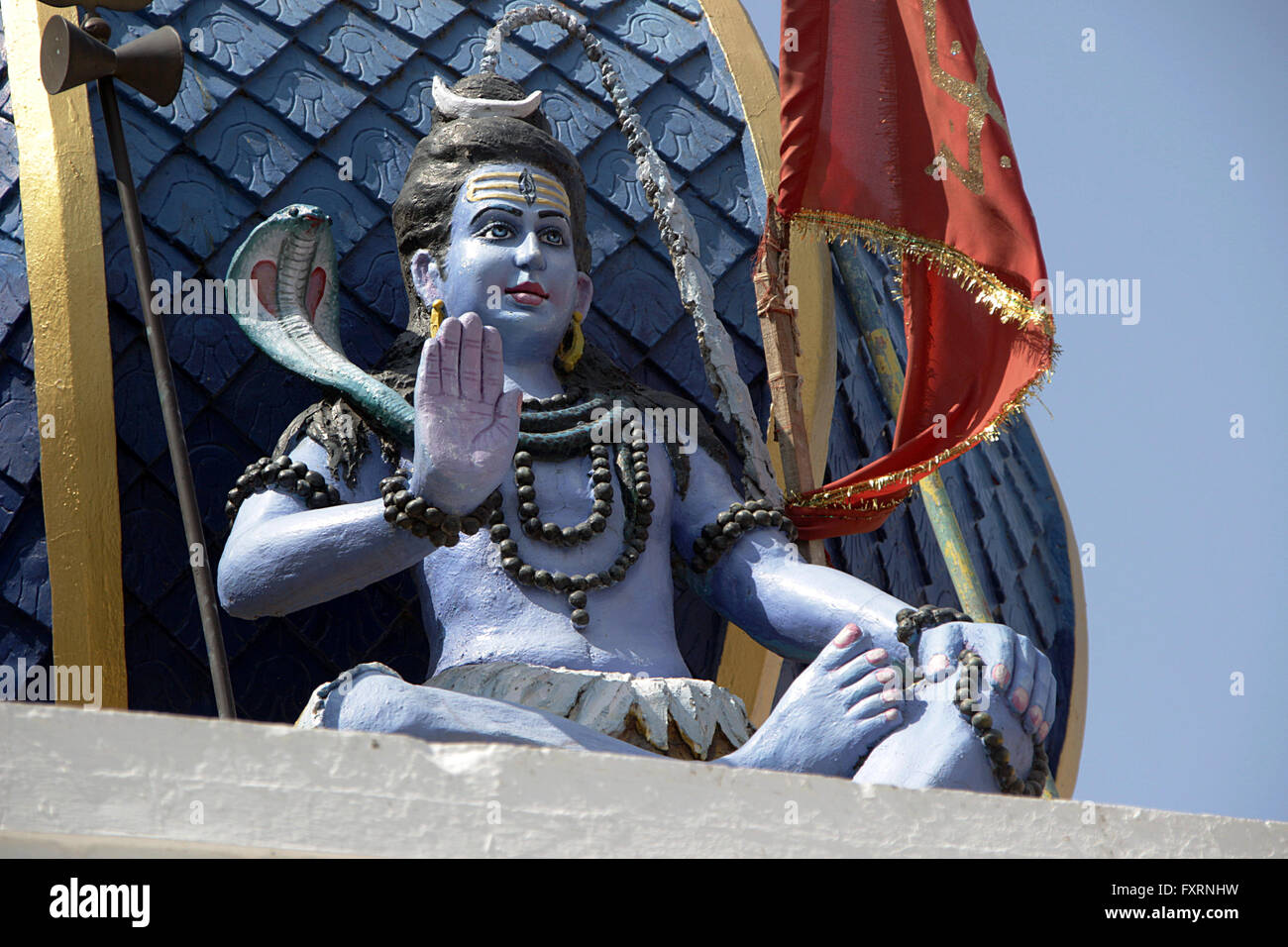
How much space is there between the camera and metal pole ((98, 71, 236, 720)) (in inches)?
220

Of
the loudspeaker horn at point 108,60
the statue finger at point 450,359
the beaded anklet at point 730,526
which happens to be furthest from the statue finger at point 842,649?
the loudspeaker horn at point 108,60

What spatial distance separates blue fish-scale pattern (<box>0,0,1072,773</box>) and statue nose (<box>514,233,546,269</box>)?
102 cm

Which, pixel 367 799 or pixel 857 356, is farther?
pixel 857 356

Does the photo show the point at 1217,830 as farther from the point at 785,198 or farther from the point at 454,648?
the point at 785,198

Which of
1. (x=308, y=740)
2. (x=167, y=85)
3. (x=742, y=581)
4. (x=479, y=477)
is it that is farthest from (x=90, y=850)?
(x=167, y=85)

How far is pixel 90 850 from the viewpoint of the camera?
3.41 meters

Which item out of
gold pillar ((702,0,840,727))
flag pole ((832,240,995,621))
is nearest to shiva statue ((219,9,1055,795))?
gold pillar ((702,0,840,727))

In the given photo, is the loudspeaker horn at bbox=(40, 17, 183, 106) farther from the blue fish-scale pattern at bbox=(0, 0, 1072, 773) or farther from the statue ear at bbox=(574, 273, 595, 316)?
the statue ear at bbox=(574, 273, 595, 316)

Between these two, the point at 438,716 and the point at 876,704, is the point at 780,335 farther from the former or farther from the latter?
the point at 438,716

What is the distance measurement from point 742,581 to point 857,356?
6.75ft

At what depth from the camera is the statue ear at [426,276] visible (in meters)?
6.59

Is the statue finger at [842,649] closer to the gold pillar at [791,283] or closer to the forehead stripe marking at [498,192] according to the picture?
the gold pillar at [791,283]

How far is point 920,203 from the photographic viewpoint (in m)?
6.86

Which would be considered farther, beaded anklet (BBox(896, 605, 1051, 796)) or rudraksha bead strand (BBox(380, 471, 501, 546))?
rudraksha bead strand (BBox(380, 471, 501, 546))
